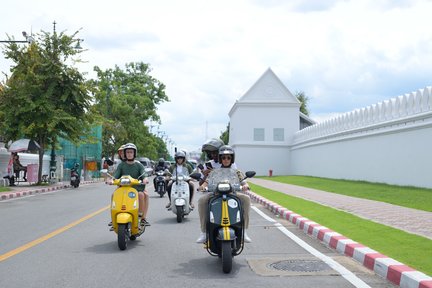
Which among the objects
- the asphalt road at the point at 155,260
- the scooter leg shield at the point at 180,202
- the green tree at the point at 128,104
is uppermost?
the green tree at the point at 128,104

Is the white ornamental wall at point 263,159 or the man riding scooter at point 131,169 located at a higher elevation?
the white ornamental wall at point 263,159

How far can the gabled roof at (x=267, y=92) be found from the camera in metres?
59.9

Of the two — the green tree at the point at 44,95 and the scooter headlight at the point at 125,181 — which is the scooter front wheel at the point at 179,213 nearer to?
the scooter headlight at the point at 125,181

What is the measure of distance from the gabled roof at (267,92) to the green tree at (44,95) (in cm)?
3069

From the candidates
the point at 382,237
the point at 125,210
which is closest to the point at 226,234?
the point at 125,210

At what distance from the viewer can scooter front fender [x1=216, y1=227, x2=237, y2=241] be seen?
696 centimetres

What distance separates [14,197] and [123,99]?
41.6m

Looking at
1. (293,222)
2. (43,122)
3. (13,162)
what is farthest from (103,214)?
(13,162)

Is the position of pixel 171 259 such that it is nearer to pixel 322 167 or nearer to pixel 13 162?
pixel 13 162

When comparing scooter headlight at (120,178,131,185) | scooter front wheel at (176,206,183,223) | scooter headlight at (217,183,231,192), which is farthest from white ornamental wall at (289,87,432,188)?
scooter headlight at (217,183,231,192)

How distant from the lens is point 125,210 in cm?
879

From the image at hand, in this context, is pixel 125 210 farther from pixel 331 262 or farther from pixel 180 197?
pixel 180 197

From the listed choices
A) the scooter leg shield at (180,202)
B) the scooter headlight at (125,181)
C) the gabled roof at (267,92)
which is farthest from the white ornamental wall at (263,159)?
the scooter headlight at (125,181)

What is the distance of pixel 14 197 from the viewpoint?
22391 mm
